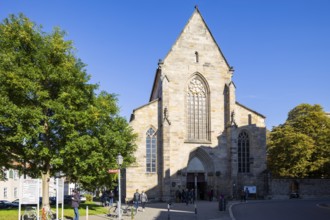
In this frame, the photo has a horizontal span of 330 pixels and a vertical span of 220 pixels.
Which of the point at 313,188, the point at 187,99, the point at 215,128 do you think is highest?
the point at 187,99

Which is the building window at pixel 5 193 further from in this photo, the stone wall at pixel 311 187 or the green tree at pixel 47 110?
the stone wall at pixel 311 187

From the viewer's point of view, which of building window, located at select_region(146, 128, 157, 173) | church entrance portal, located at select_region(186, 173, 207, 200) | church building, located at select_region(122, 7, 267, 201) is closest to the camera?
church building, located at select_region(122, 7, 267, 201)

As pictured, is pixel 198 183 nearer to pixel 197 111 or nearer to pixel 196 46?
pixel 197 111

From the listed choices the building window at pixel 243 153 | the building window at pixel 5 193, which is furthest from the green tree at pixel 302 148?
the building window at pixel 5 193

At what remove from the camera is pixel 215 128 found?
42.0 meters

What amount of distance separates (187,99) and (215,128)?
4.30 m

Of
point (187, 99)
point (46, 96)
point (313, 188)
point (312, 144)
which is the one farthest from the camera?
point (312, 144)

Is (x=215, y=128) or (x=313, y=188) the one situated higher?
(x=215, y=128)

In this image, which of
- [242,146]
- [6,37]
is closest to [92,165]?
[6,37]

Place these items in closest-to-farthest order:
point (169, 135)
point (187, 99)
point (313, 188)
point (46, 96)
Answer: point (46, 96) < point (169, 135) < point (187, 99) < point (313, 188)

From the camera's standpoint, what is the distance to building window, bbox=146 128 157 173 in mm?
39688

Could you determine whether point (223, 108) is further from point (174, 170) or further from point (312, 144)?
point (312, 144)

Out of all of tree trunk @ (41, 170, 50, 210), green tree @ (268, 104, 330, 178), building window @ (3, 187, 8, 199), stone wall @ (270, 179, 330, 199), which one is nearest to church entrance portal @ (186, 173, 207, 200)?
stone wall @ (270, 179, 330, 199)

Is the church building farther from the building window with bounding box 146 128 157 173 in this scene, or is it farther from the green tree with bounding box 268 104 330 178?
the green tree with bounding box 268 104 330 178
